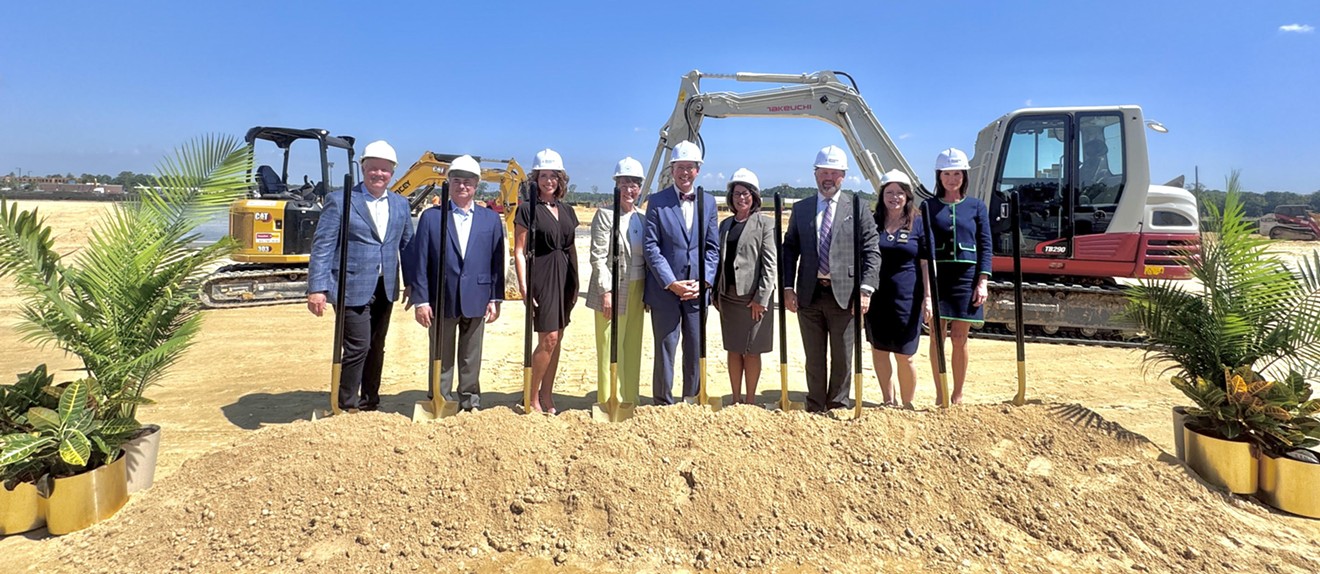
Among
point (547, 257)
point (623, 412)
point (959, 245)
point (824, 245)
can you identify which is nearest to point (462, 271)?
point (547, 257)

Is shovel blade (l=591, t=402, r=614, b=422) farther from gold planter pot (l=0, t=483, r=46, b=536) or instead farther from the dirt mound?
gold planter pot (l=0, t=483, r=46, b=536)

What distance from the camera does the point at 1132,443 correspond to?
3641mm

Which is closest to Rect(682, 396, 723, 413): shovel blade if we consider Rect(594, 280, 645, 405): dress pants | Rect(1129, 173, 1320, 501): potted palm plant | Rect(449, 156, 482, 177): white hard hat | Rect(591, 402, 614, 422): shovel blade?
Rect(594, 280, 645, 405): dress pants

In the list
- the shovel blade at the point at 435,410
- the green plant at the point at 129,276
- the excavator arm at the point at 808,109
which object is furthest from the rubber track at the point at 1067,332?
the green plant at the point at 129,276

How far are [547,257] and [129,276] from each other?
216 centimetres

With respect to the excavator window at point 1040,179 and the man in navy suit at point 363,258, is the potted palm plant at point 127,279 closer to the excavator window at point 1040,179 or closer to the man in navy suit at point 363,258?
the man in navy suit at point 363,258

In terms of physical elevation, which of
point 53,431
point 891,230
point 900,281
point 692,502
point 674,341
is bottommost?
point 692,502

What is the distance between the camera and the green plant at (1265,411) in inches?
134

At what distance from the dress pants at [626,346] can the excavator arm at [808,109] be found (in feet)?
14.2

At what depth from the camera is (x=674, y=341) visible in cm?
441

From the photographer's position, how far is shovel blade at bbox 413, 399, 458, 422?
158 inches

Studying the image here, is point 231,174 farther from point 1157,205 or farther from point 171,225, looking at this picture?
point 1157,205

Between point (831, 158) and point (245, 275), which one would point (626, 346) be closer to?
point (831, 158)

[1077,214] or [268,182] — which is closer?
[1077,214]
